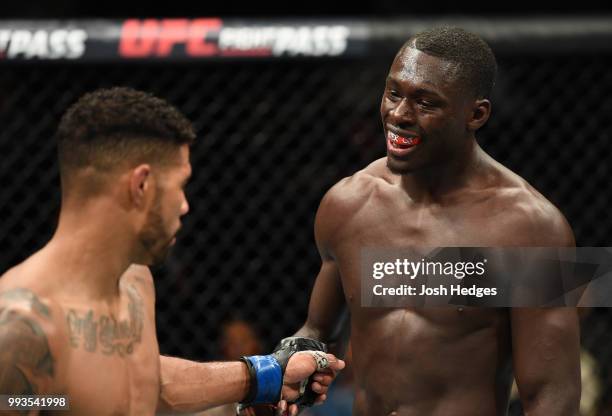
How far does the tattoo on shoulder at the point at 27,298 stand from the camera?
1490mm

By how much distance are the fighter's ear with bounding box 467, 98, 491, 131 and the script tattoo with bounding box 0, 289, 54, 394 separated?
0.87m

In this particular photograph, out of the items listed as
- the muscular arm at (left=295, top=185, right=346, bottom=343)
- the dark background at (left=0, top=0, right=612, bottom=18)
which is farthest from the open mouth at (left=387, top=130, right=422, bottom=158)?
the dark background at (left=0, top=0, right=612, bottom=18)

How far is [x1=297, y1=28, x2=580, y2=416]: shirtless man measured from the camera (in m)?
1.87

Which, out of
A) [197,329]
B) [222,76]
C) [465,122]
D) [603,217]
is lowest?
[197,329]

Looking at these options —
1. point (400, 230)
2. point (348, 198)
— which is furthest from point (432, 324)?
point (348, 198)

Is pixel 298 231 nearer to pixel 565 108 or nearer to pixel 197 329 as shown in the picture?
pixel 197 329

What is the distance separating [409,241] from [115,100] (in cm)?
68

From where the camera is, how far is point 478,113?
6.43ft

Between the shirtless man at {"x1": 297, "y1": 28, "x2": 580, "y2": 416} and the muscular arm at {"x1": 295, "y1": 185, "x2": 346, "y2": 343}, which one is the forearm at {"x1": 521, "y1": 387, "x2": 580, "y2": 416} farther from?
the muscular arm at {"x1": 295, "y1": 185, "x2": 346, "y2": 343}

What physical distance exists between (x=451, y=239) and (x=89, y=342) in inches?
28.8

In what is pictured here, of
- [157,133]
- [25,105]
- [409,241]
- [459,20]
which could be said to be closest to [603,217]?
[459,20]

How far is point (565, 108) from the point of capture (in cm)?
351

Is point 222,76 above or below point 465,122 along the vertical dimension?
above

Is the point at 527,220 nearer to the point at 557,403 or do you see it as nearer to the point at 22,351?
the point at 557,403
